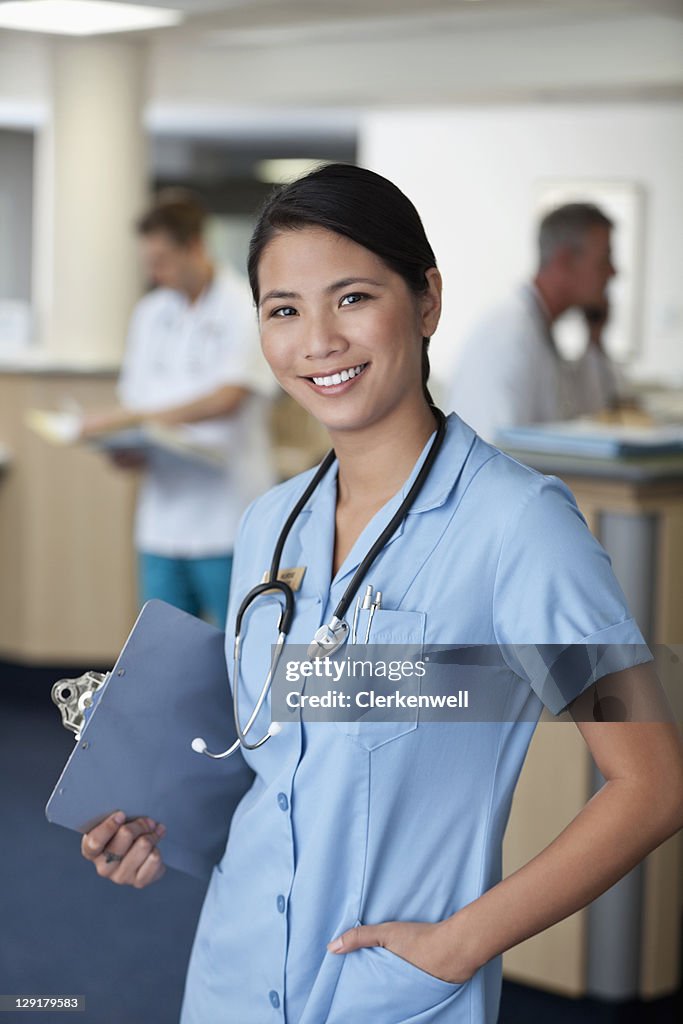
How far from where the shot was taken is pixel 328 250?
0.79 meters

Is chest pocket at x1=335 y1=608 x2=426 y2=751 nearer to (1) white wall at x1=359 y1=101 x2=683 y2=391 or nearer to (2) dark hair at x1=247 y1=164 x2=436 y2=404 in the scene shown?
(2) dark hair at x1=247 y1=164 x2=436 y2=404

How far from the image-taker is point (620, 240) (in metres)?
6.32

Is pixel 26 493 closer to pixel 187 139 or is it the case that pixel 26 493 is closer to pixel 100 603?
pixel 100 603

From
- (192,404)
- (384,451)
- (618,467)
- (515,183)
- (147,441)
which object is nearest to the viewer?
(384,451)

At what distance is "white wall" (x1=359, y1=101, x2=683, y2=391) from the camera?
622 cm

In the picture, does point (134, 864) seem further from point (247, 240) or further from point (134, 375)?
point (247, 240)

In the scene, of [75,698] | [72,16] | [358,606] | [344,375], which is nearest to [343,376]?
[344,375]

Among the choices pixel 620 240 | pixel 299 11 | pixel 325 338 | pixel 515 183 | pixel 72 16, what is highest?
pixel 515 183

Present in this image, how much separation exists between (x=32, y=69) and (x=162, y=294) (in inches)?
60.6

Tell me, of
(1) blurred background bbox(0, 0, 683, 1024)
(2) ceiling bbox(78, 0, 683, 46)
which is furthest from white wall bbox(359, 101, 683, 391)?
(2) ceiling bbox(78, 0, 683, 46)

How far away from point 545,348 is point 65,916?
112cm

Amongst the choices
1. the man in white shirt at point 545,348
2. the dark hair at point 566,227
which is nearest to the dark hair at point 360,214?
the man in white shirt at point 545,348

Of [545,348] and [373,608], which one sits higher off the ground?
[545,348]

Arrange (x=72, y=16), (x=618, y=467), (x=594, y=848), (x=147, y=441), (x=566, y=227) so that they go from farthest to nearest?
1. (x=147, y=441)
2. (x=566, y=227)
3. (x=618, y=467)
4. (x=72, y=16)
5. (x=594, y=848)
